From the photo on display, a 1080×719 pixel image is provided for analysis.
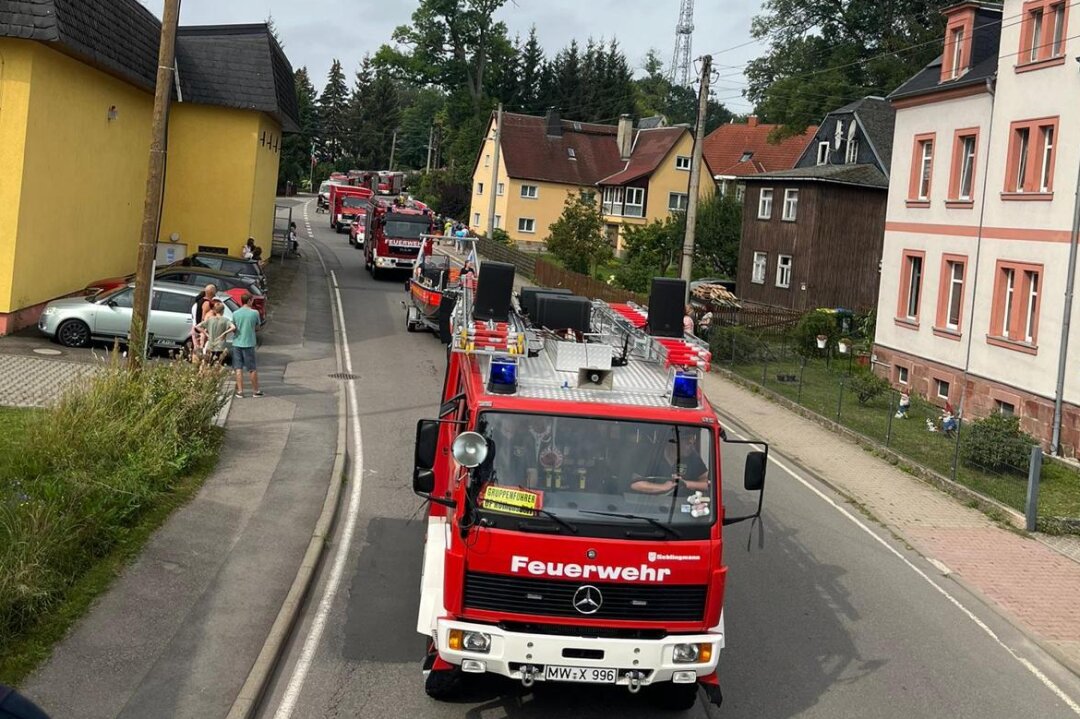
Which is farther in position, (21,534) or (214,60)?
(214,60)

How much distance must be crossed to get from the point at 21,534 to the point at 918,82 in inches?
1084

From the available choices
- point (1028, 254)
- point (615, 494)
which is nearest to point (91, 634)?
point (615, 494)

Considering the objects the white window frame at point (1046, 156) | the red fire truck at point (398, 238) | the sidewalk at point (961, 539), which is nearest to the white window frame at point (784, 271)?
the red fire truck at point (398, 238)

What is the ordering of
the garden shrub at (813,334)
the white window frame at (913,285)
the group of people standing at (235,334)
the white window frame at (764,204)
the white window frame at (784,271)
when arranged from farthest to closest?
the white window frame at (764,204) → the white window frame at (784,271) → the garden shrub at (813,334) → the white window frame at (913,285) → the group of people standing at (235,334)

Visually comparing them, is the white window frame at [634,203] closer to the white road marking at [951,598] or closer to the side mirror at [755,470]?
the white road marking at [951,598]

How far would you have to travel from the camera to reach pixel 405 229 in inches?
1636

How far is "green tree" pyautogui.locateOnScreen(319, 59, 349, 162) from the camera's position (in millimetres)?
124500

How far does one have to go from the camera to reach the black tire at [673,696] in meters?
8.73

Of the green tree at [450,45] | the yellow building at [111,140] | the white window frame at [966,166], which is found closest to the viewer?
the yellow building at [111,140]

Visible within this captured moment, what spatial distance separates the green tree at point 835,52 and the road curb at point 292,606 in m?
45.3

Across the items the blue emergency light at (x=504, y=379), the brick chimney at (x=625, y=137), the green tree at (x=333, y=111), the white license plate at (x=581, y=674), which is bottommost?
the white license plate at (x=581, y=674)

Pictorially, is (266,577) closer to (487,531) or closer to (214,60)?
(487,531)

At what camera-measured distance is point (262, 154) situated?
36.4 meters

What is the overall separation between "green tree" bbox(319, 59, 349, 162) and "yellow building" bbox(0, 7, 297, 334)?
8565 cm
